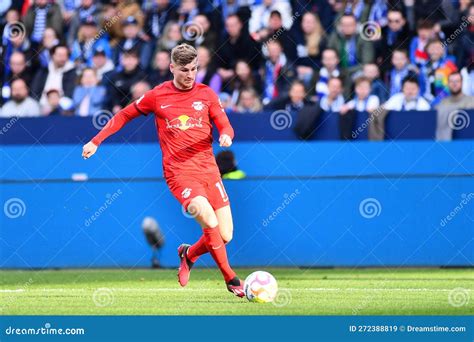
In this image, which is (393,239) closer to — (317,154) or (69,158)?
(317,154)

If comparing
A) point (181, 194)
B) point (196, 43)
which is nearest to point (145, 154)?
point (196, 43)

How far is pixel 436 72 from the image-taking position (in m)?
16.3

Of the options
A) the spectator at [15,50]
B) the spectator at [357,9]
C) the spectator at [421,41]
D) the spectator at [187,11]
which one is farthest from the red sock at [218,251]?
the spectator at [15,50]

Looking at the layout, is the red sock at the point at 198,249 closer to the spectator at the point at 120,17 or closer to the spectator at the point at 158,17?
the spectator at the point at 158,17

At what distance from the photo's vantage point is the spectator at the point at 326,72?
16500 mm

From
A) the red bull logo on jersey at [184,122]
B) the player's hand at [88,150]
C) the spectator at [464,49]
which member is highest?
the spectator at [464,49]

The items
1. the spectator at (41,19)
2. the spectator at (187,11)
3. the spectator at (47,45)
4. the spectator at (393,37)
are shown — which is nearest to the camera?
the spectator at (393,37)

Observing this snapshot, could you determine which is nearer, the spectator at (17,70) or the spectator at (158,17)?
the spectator at (158,17)

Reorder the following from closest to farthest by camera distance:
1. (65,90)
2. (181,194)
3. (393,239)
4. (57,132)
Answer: (181,194), (393,239), (57,132), (65,90)

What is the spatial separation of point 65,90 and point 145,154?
2.29 meters

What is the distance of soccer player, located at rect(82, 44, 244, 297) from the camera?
11.3m

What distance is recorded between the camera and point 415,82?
16.0 meters

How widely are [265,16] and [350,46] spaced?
145 centimetres

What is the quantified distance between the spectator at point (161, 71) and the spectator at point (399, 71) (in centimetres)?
327
